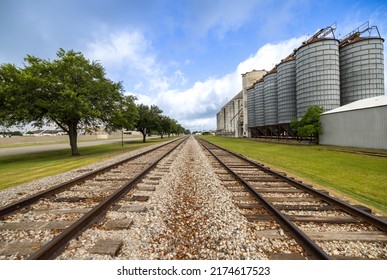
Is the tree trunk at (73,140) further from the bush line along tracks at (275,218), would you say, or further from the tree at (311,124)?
the tree at (311,124)

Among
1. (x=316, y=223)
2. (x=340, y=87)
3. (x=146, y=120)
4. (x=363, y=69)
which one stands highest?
(x=363, y=69)

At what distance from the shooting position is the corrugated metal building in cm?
1966

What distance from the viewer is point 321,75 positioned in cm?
3175

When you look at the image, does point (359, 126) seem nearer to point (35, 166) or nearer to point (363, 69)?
A: point (363, 69)

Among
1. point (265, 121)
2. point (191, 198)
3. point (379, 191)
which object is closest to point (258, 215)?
point (191, 198)

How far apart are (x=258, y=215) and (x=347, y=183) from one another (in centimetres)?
609

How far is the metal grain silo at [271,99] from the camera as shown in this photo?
150ft

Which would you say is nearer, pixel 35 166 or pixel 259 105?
pixel 35 166

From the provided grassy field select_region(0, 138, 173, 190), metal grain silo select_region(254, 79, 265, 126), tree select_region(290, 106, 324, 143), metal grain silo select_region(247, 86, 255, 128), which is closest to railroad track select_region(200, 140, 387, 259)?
grassy field select_region(0, 138, 173, 190)

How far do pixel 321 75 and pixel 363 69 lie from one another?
21.7 ft

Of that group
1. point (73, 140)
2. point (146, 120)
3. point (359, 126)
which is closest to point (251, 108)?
point (146, 120)

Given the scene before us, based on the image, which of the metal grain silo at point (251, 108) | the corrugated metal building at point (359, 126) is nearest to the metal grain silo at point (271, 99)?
the metal grain silo at point (251, 108)

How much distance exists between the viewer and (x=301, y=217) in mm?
4246

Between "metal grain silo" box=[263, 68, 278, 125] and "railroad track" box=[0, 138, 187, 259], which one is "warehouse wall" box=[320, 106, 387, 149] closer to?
"metal grain silo" box=[263, 68, 278, 125]
